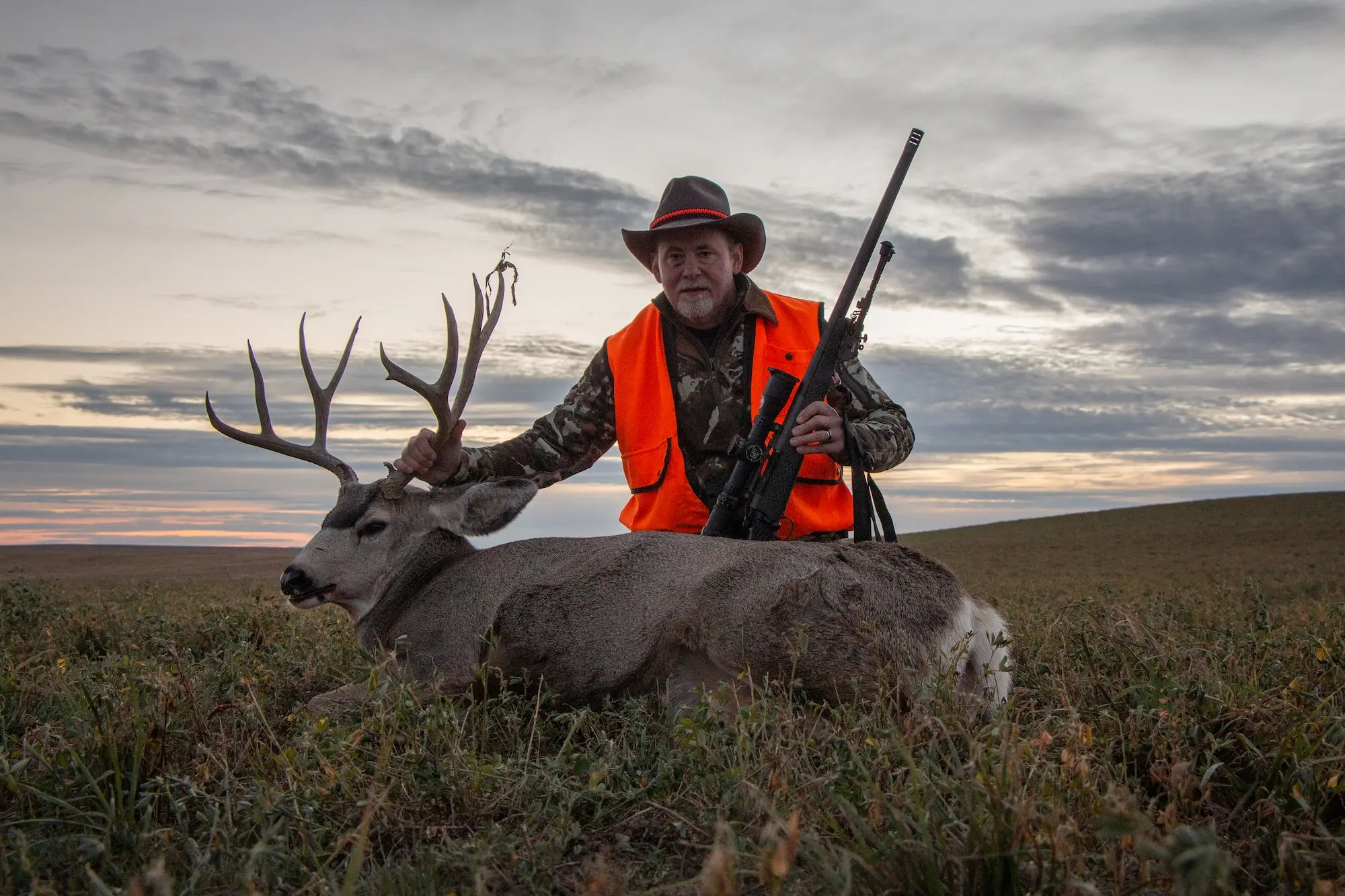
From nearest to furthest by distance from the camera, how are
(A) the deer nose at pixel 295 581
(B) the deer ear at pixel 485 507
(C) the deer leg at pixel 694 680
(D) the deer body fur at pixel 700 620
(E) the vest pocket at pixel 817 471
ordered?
(D) the deer body fur at pixel 700 620 < (C) the deer leg at pixel 694 680 < (A) the deer nose at pixel 295 581 < (B) the deer ear at pixel 485 507 < (E) the vest pocket at pixel 817 471

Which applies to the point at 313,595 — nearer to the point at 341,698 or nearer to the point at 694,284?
the point at 341,698

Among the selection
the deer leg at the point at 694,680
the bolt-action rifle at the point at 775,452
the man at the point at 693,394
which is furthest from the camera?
the man at the point at 693,394

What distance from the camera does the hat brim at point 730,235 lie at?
23.4 ft

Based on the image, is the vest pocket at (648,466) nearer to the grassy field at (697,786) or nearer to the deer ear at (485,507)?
the deer ear at (485,507)

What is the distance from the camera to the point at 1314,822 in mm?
2732

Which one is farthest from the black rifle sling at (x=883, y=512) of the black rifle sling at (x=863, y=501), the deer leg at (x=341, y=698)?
the deer leg at (x=341, y=698)

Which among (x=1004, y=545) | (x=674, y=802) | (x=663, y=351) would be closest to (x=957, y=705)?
(x=674, y=802)

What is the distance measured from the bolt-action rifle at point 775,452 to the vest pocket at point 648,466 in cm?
72

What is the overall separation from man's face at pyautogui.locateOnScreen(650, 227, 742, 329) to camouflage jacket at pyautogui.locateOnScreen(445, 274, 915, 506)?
13cm

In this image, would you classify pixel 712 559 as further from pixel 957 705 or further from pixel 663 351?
pixel 663 351

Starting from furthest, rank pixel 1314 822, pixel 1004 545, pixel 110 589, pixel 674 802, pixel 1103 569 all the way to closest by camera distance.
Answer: pixel 1004 545
pixel 1103 569
pixel 110 589
pixel 674 802
pixel 1314 822

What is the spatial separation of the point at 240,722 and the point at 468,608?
1297 millimetres

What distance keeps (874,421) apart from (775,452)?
3.23ft

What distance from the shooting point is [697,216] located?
7.18 metres
